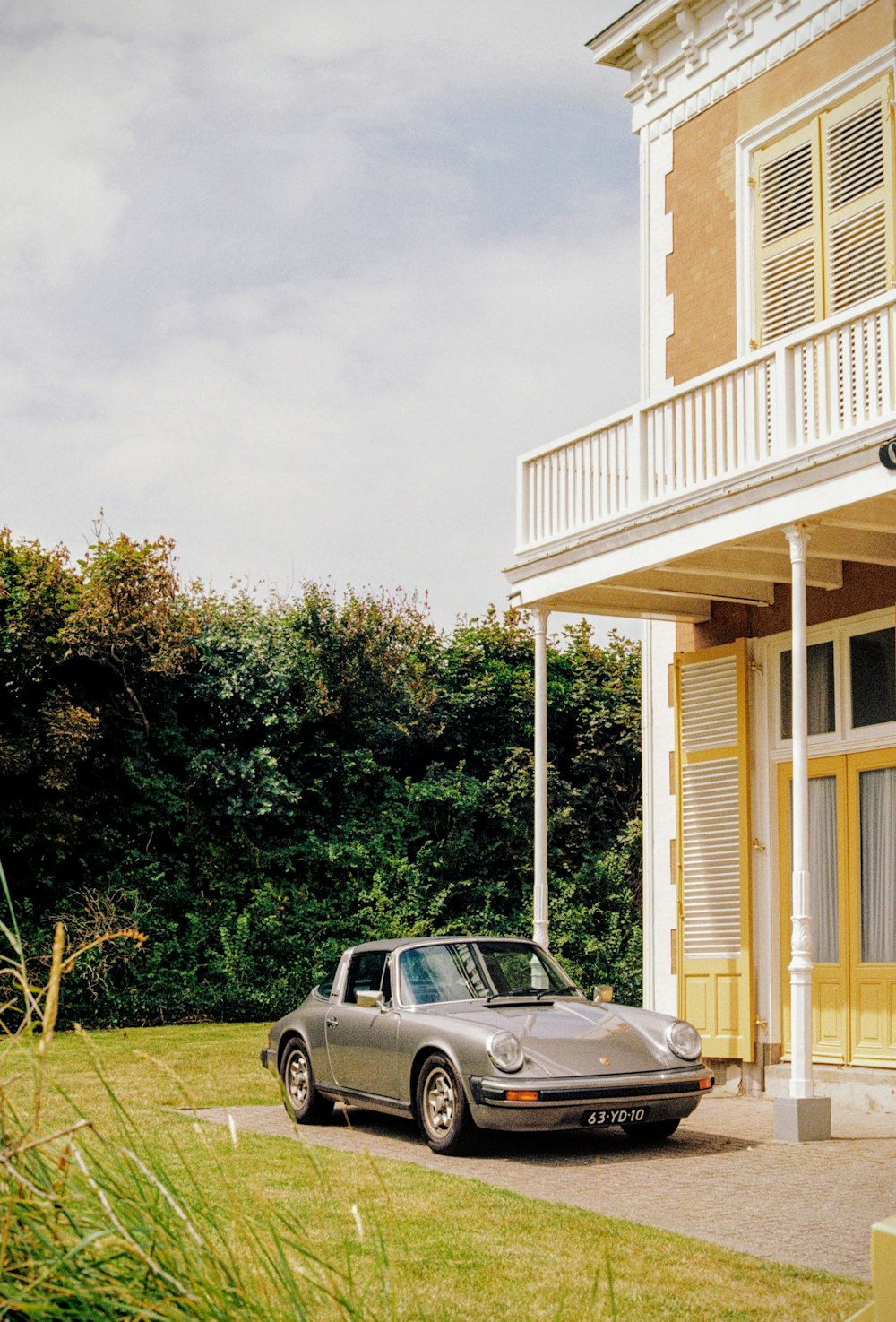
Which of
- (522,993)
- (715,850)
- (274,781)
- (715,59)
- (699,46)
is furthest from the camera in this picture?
(274,781)

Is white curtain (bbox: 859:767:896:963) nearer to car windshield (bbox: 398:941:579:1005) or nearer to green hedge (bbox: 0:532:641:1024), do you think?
car windshield (bbox: 398:941:579:1005)

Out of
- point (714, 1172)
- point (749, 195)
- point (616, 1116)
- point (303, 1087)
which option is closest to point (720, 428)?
point (749, 195)

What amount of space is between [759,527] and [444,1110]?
16.0 feet

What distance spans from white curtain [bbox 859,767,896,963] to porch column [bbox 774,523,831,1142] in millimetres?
1576

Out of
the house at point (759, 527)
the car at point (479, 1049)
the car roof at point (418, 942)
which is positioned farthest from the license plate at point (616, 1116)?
the car roof at point (418, 942)

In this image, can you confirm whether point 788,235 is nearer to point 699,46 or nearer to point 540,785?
point 699,46

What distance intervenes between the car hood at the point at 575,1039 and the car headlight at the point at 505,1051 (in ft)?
0.30

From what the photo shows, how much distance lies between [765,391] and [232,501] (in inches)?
575

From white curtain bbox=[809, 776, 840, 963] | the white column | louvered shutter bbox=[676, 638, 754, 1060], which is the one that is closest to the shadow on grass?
the white column

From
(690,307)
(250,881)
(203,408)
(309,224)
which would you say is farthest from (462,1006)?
(203,408)

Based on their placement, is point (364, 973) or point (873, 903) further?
point (873, 903)

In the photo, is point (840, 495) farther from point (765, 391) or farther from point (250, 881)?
point (250, 881)

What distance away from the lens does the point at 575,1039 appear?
356 inches

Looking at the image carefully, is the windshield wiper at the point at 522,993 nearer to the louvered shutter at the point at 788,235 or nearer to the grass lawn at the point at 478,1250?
the grass lawn at the point at 478,1250
